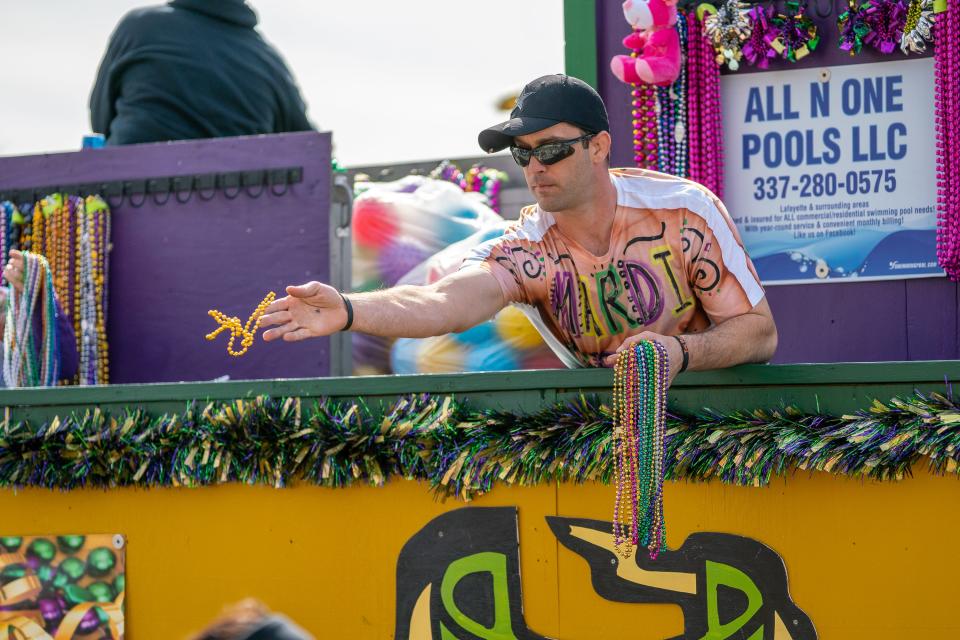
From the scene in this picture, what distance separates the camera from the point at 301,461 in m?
3.55

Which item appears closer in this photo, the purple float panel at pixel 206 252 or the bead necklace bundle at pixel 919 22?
the bead necklace bundle at pixel 919 22

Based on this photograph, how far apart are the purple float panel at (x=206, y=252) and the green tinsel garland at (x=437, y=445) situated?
4.89ft

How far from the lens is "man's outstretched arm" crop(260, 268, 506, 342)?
3.15 m

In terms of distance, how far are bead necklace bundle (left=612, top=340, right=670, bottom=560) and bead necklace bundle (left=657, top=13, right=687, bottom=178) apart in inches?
77.9

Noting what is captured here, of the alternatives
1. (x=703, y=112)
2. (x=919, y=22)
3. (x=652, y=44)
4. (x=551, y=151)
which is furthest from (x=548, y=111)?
(x=919, y=22)

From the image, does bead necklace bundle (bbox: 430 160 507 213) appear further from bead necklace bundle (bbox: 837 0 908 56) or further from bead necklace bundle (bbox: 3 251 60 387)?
bead necklace bundle (bbox: 3 251 60 387)

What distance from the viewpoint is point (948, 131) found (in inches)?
178

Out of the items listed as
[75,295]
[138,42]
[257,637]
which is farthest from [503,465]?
[138,42]

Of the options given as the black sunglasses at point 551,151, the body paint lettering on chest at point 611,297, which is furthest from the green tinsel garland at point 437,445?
the black sunglasses at point 551,151

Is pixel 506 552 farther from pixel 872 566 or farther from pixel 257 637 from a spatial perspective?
pixel 257 637

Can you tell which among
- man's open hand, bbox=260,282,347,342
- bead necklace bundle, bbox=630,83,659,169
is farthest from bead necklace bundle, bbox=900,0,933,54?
man's open hand, bbox=260,282,347,342

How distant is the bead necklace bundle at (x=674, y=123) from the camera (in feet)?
16.1

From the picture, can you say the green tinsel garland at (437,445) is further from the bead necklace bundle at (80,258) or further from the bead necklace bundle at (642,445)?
the bead necklace bundle at (80,258)

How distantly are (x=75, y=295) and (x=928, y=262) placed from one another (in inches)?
136
